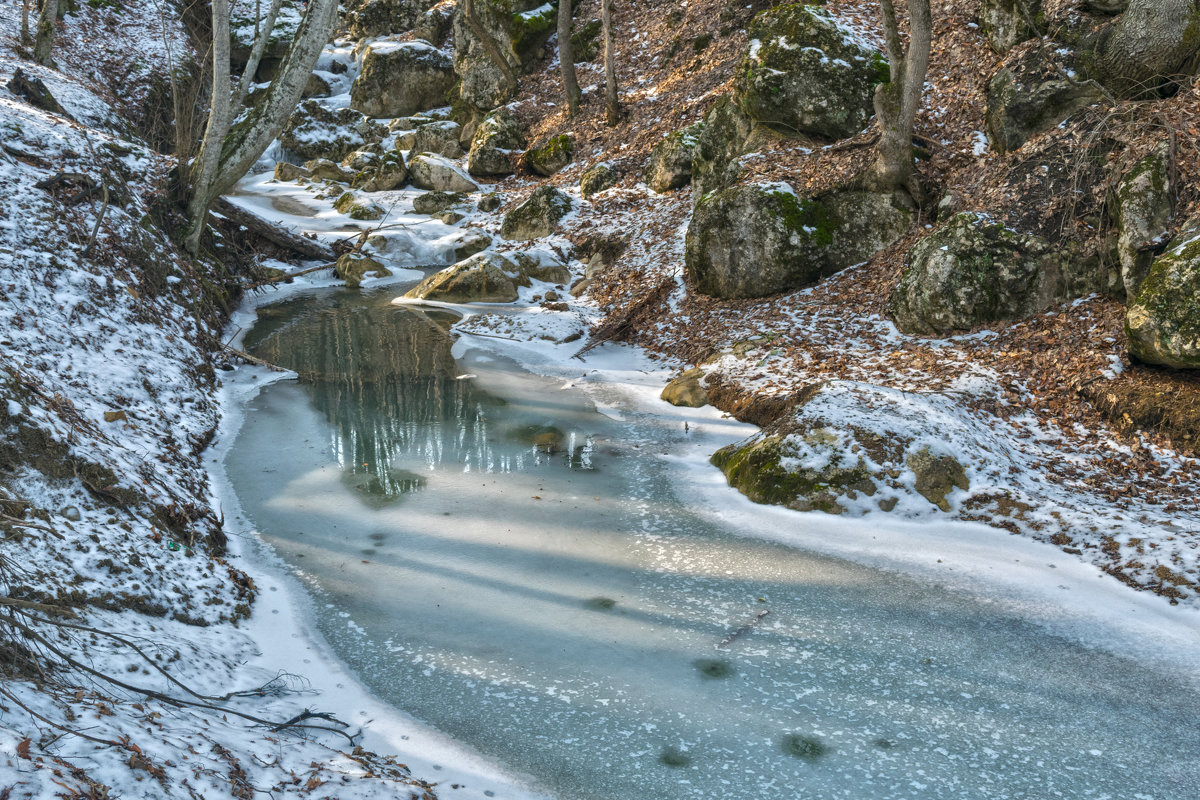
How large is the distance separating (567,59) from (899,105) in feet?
38.8

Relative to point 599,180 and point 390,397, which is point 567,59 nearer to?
point 599,180

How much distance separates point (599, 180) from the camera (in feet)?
53.1

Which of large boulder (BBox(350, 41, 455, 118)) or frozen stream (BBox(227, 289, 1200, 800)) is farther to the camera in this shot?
large boulder (BBox(350, 41, 455, 118))

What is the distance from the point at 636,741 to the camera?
12.7 ft

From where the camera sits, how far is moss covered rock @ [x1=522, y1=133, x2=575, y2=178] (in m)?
19.0

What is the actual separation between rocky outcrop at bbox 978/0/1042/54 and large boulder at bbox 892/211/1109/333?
3.59m

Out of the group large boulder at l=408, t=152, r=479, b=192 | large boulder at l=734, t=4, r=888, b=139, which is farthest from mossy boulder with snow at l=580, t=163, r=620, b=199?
large boulder at l=408, t=152, r=479, b=192

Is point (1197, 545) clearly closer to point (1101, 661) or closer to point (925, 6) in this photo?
point (1101, 661)

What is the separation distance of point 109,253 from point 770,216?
7.94 metres

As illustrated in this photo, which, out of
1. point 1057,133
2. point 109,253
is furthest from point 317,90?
point 1057,133

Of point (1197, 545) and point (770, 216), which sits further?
point (770, 216)

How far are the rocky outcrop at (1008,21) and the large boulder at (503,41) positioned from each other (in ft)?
48.3

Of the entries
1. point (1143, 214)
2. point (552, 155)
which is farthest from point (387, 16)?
point (1143, 214)

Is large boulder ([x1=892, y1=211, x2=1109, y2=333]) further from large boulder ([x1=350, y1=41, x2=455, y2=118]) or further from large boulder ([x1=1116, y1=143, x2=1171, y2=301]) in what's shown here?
large boulder ([x1=350, y1=41, x2=455, y2=118])
